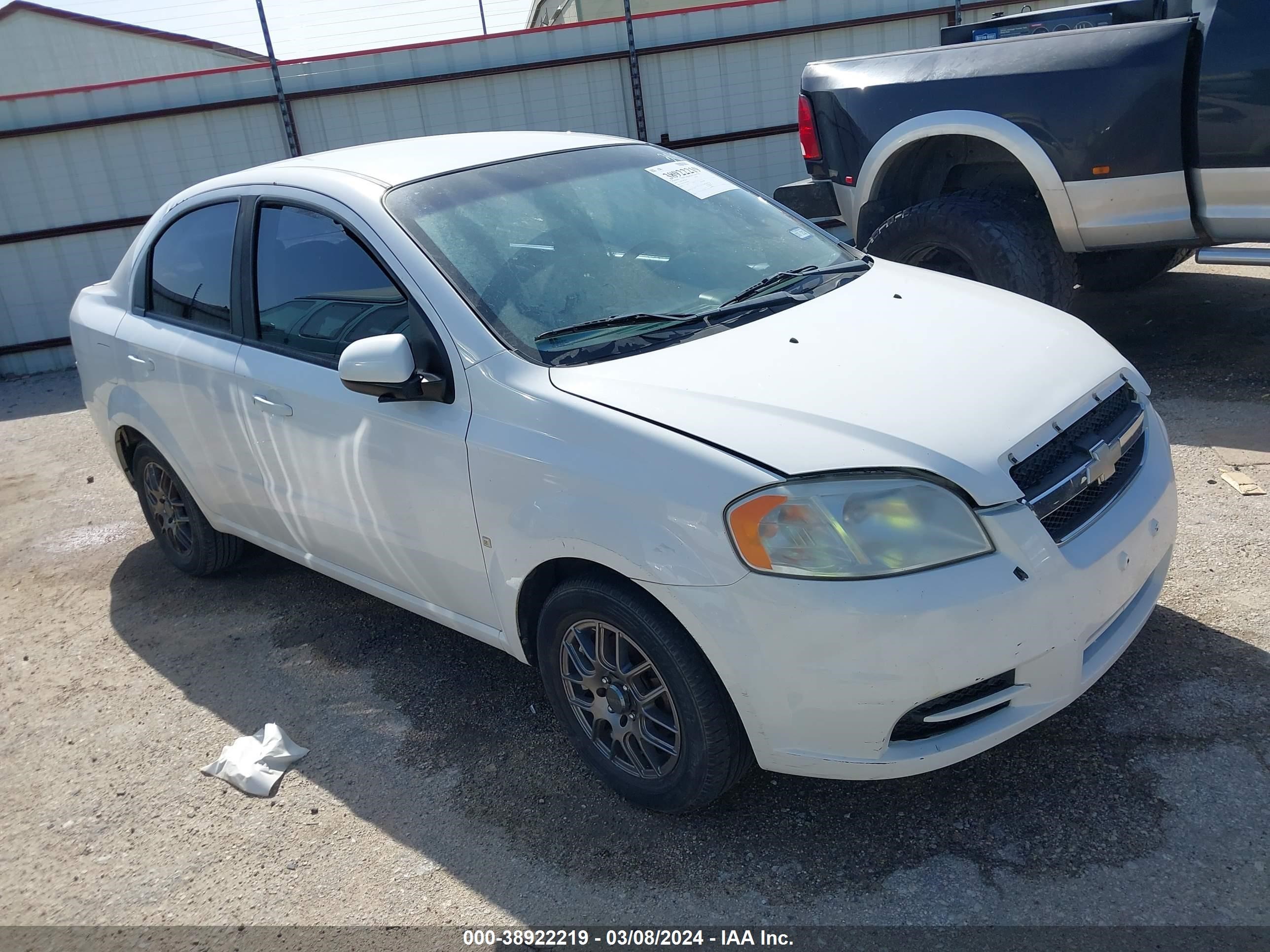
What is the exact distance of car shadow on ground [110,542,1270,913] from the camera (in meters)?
2.69

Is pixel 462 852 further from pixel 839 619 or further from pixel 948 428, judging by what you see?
pixel 948 428

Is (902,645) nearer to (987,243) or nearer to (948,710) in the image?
(948,710)

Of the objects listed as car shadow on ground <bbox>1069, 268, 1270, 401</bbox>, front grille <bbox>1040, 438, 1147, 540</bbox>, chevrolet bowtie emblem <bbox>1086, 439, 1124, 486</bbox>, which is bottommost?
car shadow on ground <bbox>1069, 268, 1270, 401</bbox>

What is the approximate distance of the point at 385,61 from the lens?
10.0 metres

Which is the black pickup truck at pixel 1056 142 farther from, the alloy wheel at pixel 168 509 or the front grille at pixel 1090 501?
the alloy wheel at pixel 168 509

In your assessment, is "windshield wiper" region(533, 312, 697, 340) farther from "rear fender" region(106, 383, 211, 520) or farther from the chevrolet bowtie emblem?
"rear fender" region(106, 383, 211, 520)

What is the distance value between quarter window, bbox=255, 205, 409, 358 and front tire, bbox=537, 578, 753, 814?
1.08m

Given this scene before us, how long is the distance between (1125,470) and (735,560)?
123 centimetres

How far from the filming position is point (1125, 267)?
689 centimetres

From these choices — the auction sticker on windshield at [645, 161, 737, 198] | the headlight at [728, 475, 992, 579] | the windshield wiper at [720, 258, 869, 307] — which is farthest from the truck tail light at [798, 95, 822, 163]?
the headlight at [728, 475, 992, 579]

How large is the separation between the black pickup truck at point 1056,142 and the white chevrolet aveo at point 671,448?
211 centimetres

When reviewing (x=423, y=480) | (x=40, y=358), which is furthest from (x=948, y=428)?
(x=40, y=358)

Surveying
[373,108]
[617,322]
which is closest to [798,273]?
[617,322]

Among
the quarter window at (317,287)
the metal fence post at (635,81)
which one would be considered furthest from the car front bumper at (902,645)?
the metal fence post at (635,81)
